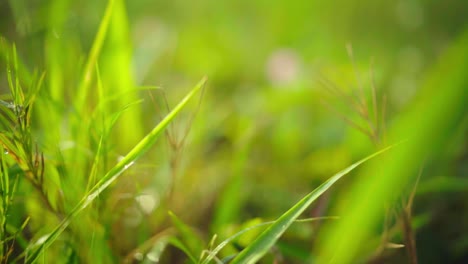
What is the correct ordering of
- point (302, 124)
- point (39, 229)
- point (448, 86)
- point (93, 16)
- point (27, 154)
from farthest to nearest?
point (93, 16) < point (302, 124) < point (39, 229) < point (27, 154) < point (448, 86)

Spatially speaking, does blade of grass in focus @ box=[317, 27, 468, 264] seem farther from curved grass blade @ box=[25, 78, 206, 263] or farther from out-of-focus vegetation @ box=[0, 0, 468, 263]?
curved grass blade @ box=[25, 78, 206, 263]

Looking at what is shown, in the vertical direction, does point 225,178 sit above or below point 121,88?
below

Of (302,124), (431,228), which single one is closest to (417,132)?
(431,228)

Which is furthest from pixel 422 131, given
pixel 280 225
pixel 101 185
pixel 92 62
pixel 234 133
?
pixel 234 133

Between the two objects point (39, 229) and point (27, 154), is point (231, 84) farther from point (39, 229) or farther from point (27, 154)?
point (27, 154)

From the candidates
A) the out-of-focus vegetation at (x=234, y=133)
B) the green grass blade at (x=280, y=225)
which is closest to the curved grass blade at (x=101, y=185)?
the out-of-focus vegetation at (x=234, y=133)

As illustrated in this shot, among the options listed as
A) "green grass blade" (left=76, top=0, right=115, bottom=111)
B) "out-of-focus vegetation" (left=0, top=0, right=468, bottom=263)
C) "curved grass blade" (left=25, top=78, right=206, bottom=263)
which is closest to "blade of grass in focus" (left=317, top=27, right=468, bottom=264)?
"out-of-focus vegetation" (left=0, top=0, right=468, bottom=263)

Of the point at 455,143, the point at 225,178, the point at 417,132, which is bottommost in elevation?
the point at 225,178

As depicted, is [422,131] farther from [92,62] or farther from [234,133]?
[234,133]

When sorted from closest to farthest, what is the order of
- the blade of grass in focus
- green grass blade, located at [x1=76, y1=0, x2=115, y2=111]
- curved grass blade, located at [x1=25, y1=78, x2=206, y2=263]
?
the blade of grass in focus → curved grass blade, located at [x1=25, y1=78, x2=206, y2=263] → green grass blade, located at [x1=76, y1=0, x2=115, y2=111]
